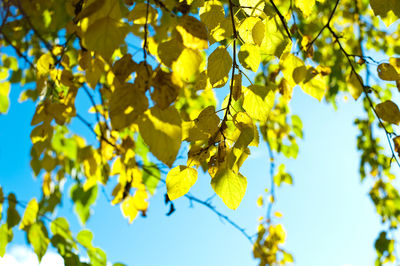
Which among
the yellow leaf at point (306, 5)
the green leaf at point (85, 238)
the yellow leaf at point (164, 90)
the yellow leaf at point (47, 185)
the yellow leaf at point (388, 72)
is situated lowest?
the yellow leaf at point (164, 90)

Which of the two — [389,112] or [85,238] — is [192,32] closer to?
[389,112]

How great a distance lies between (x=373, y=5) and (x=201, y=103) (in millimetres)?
1505

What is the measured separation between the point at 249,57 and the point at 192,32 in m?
0.18

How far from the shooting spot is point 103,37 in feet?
1.17

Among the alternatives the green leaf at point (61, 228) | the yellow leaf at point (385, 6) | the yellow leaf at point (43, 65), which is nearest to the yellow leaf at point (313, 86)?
the yellow leaf at point (385, 6)

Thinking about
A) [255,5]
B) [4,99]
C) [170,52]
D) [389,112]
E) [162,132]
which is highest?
[4,99]

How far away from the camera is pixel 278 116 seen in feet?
6.97

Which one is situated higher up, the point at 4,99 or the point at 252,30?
the point at 4,99

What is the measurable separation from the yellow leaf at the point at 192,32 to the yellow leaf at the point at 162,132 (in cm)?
8

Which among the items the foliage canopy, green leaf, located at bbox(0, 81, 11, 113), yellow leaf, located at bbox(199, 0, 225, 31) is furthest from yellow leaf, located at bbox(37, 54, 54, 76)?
green leaf, located at bbox(0, 81, 11, 113)

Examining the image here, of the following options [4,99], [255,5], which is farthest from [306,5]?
[4,99]

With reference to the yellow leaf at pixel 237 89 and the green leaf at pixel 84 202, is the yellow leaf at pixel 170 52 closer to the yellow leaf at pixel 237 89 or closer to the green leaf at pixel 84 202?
the yellow leaf at pixel 237 89

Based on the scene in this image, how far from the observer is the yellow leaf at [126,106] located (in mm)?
353

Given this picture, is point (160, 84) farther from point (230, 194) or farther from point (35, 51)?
point (35, 51)
